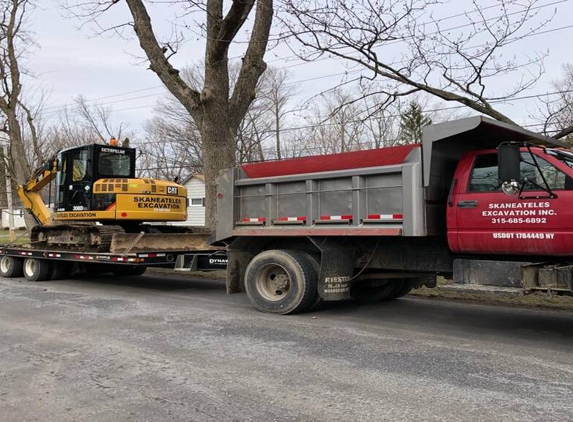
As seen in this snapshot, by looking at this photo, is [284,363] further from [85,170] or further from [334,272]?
[85,170]

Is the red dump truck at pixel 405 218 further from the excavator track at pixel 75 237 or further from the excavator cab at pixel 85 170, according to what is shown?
the excavator cab at pixel 85 170

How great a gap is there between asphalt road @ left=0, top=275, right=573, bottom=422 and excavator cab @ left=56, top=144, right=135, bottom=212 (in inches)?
159

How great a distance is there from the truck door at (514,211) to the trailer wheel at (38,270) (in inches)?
392

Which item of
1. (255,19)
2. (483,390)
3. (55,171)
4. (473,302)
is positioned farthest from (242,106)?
(483,390)

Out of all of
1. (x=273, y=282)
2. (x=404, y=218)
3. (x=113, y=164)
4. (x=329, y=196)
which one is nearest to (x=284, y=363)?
(x=404, y=218)

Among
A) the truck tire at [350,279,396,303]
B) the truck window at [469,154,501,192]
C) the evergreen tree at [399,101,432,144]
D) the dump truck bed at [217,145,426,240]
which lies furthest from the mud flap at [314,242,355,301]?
the evergreen tree at [399,101,432,144]

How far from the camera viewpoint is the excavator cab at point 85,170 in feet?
40.4

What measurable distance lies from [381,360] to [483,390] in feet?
3.92

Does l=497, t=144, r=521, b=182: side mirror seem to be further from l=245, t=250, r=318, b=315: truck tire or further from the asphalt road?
l=245, t=250, r=318, b=315: truck tire

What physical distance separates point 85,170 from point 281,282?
6519 millimetres

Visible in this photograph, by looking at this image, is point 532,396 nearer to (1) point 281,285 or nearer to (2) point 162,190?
(1) point 281,285

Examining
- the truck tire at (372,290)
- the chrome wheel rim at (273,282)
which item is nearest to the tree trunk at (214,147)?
the chrome wheel rim at (273,282)

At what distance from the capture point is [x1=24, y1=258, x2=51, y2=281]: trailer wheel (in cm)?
1270

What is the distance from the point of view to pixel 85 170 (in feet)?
40.8
